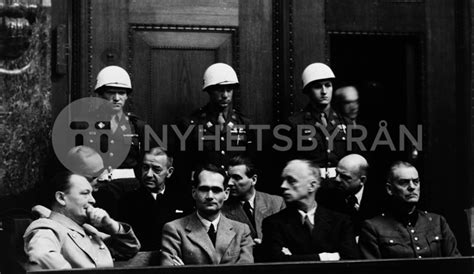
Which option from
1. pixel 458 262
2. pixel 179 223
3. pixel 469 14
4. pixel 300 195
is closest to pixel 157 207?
pixel 179 223

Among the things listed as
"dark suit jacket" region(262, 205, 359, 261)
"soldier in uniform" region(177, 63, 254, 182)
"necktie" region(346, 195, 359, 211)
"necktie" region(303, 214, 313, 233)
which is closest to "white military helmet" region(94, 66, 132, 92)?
"soldier in uniform" region(177, 63, 254, 182)

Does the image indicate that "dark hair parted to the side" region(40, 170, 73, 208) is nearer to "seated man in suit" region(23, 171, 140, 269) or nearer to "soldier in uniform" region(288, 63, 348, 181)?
"seated man in suit" region(23, 171, 140, 269)

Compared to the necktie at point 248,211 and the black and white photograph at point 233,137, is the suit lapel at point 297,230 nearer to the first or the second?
Answer: the black and white photograph at point 233,137

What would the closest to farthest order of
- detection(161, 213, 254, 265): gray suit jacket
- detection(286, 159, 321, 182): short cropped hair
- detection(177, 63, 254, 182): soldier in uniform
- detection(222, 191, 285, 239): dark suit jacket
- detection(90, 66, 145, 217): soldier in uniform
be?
detection(161, 213, 254, 265): gray suit jacket → detection(286, 159, 321, 182): short cropped hair → detection(222, 191, 285, 239): dark suit jacket → detection(90, 66, 145, 217): soldier in uniform → detection(177, 63, 254, 182): soldier in uniform

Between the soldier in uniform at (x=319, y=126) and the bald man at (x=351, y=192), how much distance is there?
0.32ft

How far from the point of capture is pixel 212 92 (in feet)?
26.5

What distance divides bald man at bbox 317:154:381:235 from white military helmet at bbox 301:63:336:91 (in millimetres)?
631

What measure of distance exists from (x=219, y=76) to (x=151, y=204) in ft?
3.81

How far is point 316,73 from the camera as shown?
8.28 meters

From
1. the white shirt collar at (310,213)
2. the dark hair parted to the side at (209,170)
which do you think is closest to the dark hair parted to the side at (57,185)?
the dark hair parted to the side at (209,170)

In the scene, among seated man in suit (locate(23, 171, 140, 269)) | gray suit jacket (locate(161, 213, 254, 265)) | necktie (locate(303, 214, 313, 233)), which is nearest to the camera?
seated man in suit (locate(23, 171, 140, 269))

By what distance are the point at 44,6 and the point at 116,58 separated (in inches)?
27.1

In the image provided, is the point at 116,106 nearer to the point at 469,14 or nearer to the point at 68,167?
the point at 68,167

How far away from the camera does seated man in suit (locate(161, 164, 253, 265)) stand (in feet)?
23.2
